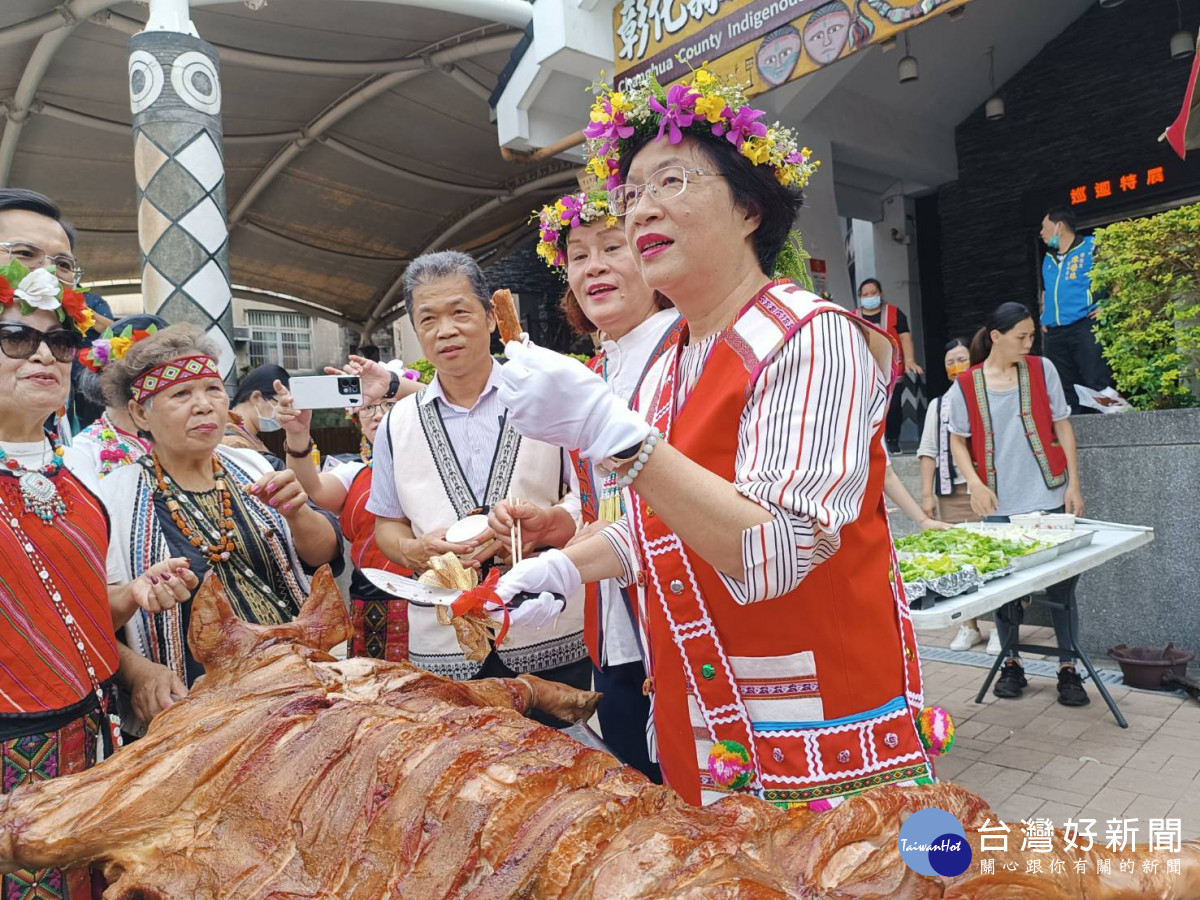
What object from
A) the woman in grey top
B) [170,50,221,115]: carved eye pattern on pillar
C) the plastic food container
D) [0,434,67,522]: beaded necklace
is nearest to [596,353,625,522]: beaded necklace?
the plastic food container

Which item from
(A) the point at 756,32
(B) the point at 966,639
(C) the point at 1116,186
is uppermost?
(A) the point at 756,32

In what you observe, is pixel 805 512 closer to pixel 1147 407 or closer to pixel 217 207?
pixel 1147 407

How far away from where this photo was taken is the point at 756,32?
675cm

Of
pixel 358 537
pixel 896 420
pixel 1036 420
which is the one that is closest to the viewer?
pixel 358 537

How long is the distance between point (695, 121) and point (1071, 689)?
466cm

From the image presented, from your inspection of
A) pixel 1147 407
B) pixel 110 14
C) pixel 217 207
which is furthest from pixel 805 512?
pixel 110 14

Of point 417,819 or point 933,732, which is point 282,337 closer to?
point 417,819

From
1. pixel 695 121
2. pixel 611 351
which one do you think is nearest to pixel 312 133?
pixel 611 351

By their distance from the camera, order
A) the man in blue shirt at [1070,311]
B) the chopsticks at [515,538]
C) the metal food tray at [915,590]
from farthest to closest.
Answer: the man in blue shirt at [1070,311] < the metal food tray at [915,590] < the chopsticks at [515,538]

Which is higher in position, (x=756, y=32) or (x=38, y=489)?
(x=756, y=32)

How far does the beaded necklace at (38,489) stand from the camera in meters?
1.98

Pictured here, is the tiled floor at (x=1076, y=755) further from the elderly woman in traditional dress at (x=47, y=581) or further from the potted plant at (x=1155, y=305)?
the elderly woman in traditional dress at (x=47, y=581)

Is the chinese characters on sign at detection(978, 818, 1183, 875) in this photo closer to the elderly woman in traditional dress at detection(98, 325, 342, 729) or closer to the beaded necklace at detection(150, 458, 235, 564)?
the elderly woman in traditional dress at detection(98, 325, 342, 729)

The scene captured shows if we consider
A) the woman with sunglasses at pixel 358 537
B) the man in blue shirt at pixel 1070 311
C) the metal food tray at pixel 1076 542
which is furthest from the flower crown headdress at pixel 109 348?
the man in blue shirt at pixel 1070 311
